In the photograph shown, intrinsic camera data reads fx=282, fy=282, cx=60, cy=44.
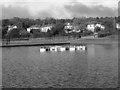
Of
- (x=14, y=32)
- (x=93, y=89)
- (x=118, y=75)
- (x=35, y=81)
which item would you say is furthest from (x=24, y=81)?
(x=14, y=32)

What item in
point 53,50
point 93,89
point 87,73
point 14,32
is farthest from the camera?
point 14,32

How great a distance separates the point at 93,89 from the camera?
2869 centimetres

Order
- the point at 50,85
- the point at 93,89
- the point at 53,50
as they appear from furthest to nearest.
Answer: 1. the point at 53,50
2. the point at 50,85
3. the point at 93,89

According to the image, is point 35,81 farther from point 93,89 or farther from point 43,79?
point 93,89

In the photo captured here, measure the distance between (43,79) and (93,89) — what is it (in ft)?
29.3

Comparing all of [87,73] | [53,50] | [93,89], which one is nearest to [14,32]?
[53,50]

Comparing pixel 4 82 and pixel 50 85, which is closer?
pixel 50 85

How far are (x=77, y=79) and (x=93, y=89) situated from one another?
22.1ft

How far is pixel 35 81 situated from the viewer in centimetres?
3453

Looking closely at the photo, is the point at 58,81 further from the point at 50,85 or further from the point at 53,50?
the point at 53,50

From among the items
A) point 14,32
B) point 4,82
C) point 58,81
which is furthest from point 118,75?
point 14,32

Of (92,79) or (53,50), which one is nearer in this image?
(92,79)

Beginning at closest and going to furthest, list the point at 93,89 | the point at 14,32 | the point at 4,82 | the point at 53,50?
the point at 93,89, the point at 4,82, the point at 53,50, the point at 14,32

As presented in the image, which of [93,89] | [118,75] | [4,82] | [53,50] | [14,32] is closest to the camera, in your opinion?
[93,89]
